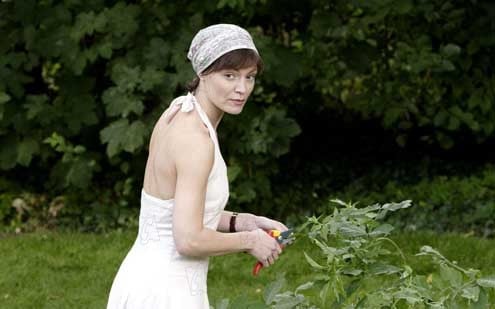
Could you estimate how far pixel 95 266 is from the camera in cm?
677

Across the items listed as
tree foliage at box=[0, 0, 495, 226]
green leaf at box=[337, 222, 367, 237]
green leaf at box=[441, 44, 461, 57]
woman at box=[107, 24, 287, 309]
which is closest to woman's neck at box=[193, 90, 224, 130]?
woman at box=[107, 24, 287, 309]

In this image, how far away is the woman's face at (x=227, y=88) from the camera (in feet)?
11.2

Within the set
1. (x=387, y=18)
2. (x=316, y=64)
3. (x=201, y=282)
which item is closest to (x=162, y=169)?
(x=201, y=282)

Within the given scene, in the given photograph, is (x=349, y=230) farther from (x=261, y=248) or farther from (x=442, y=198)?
(x=442, y=198)

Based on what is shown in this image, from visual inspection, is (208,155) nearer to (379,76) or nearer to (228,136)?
(228,136)

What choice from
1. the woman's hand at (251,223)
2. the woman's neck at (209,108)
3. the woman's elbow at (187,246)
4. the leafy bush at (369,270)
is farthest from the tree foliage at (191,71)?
the woman's elbow at (187,246)

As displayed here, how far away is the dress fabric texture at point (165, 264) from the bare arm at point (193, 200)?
0.09 m

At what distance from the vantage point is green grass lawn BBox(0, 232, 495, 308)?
6.21 metres

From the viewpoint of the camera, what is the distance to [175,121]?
3416 mm

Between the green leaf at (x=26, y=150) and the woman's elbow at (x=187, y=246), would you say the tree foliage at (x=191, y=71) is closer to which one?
the green leaf at (x=26, y=150)

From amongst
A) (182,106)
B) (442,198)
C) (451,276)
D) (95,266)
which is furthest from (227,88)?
(442,198)

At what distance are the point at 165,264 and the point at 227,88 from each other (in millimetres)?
541

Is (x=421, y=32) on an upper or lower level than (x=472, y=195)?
upper

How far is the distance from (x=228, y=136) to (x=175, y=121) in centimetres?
453
